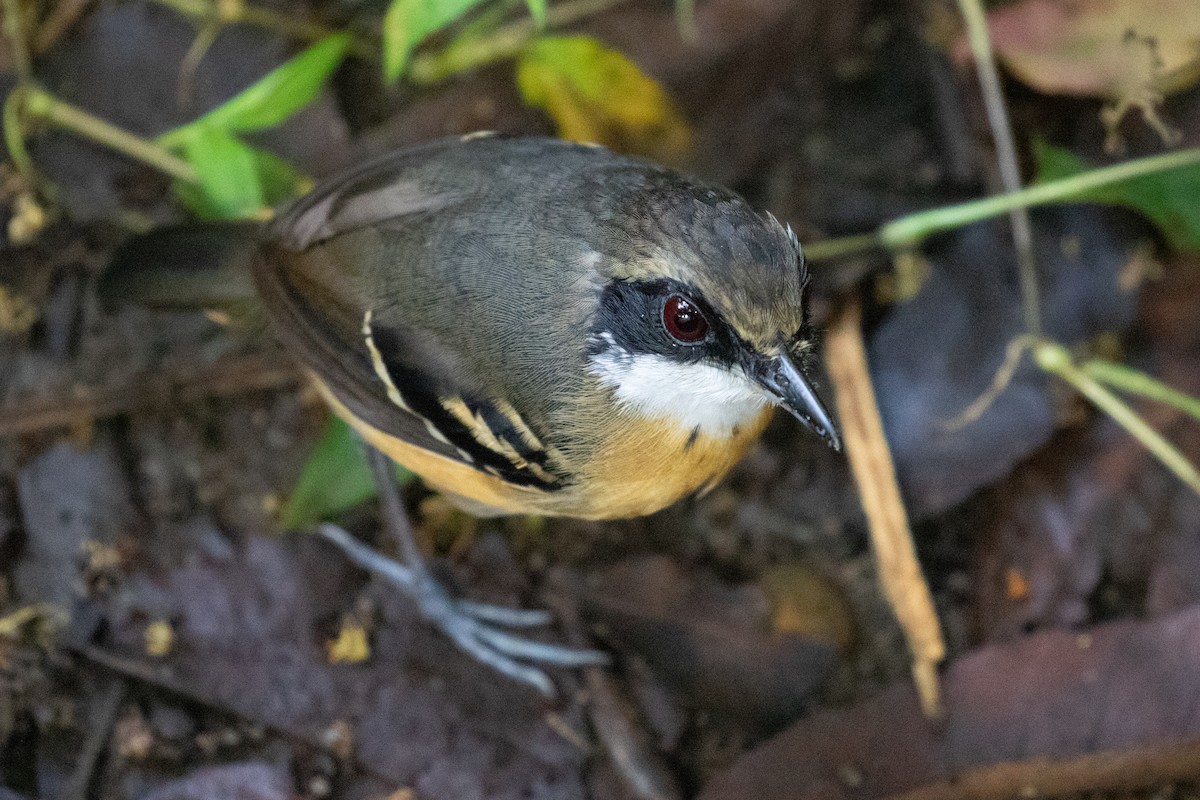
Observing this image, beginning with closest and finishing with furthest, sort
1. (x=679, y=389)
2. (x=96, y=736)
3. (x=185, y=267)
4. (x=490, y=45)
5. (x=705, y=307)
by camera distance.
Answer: (x=705, y=307), (x=679, y=389), (x=185, y=267), (x=96, y=736), (x=490, y=45)

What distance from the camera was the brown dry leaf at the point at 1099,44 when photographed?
300 cm

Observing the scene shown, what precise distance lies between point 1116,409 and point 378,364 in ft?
6.79

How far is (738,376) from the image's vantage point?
2.20 metres

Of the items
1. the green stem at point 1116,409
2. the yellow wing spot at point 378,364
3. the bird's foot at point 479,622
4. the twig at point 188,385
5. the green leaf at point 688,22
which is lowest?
the bird's foot at point 479,622

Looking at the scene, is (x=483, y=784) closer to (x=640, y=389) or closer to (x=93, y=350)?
(x=640, y=389)

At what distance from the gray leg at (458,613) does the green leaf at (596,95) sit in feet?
3.82

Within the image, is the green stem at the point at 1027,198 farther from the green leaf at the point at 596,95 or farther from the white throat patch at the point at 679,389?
the white throat patch at the point at 679,389

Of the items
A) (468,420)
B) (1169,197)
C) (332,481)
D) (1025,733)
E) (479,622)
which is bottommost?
(1025,733)

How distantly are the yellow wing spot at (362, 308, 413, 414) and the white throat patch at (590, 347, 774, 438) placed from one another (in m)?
0.54

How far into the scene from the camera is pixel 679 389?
89.7 inches

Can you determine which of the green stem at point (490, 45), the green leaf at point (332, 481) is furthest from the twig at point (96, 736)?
the green stem at point (490, 45)

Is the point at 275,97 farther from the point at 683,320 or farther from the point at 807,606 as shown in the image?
the point at 807,606

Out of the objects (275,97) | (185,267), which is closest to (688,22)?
(275,97)

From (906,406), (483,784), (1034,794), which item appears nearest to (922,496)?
(906,406)
